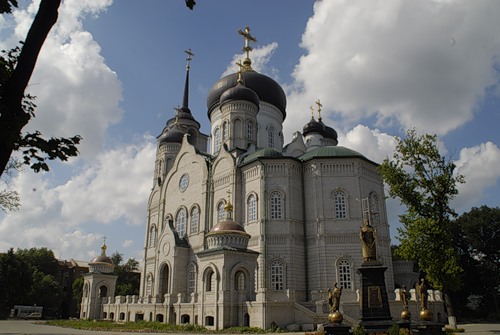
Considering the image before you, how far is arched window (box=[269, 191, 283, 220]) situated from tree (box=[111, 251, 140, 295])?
31.0m

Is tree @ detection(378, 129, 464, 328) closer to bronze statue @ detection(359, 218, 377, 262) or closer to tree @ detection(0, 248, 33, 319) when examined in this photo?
bronze statue @ detection(359, 218, 377, 262)

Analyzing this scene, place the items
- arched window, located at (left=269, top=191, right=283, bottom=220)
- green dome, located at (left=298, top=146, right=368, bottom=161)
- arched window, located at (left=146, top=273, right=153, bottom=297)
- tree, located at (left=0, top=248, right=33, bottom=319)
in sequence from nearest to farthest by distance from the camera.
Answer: arched window, located at (left=269, top=191, right=283, bottom=220) < green dome, located at (left=298, top=146, right=368, bottom=161) < arched window, located at (left=146, top=273, right=153, bottom=297) < tree, located at (left=0, top=248, right=33, bottom=319)

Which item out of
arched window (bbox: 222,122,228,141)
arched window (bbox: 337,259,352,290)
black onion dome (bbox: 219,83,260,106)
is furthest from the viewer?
arched window (bbox: 222,122,228,141)

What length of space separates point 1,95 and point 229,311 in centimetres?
1918

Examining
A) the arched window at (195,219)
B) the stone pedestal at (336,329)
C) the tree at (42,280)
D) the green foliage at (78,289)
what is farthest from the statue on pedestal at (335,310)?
the green foliage at (78,289)

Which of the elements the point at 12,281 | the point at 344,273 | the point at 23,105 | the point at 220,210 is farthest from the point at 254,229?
the point at 12,281

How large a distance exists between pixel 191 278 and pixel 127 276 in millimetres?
29510

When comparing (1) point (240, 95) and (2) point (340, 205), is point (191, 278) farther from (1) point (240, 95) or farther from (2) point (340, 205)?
(1) point (240, 95)

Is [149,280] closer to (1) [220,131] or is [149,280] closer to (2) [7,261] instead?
(1) [220,131]

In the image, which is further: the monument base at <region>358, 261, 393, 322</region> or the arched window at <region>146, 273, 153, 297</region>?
the arched window at <region>146, 273, 153, 297</region>

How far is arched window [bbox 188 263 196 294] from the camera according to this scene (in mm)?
30562

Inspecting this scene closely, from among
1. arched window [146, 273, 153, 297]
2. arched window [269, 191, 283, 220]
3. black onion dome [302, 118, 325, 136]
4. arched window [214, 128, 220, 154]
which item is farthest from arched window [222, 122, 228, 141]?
arched window [146, 273, 153, 297]

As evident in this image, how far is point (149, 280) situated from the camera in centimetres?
3597

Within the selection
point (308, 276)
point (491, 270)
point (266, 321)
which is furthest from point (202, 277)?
point (491, 270)
